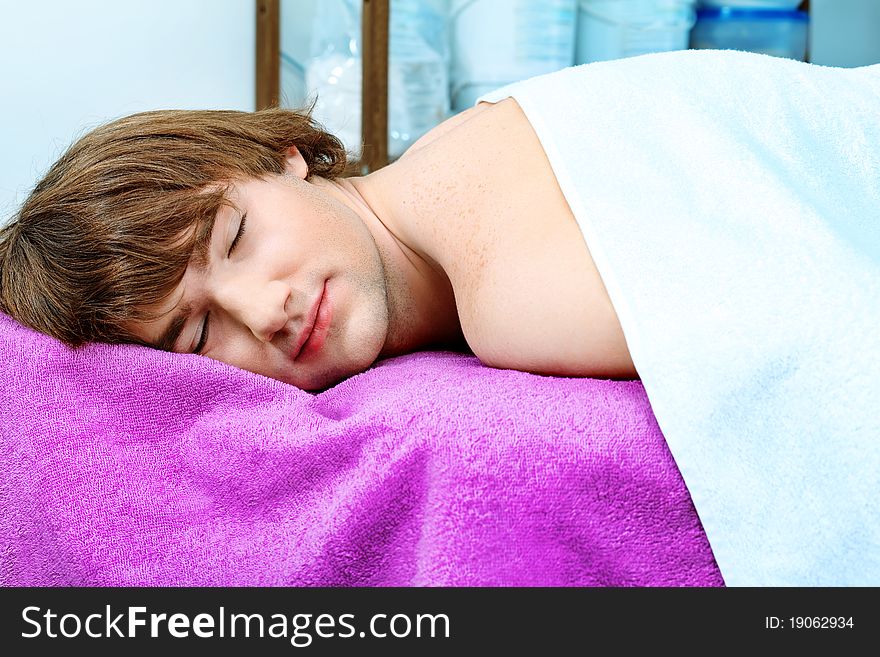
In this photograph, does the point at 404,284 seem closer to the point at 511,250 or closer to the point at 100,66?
the point at 511,250

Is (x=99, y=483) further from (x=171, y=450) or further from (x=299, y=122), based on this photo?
(x=299, y=122)

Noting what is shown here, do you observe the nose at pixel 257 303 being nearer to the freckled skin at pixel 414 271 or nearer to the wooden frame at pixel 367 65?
the freckled skin at pixel 414 271

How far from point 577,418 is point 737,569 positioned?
0.15 metres

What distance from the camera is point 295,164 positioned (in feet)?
3.56

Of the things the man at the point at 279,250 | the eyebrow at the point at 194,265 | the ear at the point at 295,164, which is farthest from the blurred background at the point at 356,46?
the eyebrow at the point at 194,265

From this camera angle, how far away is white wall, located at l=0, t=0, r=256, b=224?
1.50 metres

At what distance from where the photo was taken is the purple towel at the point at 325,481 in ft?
2.05

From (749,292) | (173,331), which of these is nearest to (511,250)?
(749,292)

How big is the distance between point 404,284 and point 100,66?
0.93 m

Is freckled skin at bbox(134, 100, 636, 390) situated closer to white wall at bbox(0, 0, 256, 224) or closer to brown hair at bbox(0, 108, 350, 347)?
brown hair at bbox(0, 108, 350, 347)
